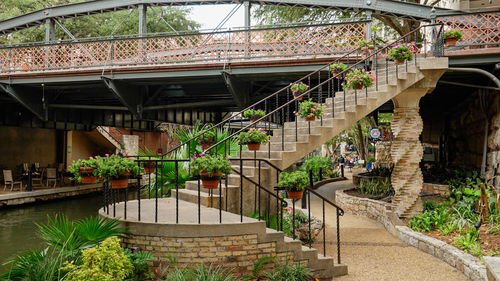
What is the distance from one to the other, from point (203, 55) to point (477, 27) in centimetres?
794

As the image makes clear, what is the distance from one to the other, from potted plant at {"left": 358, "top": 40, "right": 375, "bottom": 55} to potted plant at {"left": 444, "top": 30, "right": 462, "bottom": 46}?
6.08 feet

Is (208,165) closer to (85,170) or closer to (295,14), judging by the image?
(85,170)

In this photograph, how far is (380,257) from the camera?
662cm

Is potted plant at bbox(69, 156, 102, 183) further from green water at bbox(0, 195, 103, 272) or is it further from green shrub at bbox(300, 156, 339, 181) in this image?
green shrub at bbox(300, 156, 339, 181)

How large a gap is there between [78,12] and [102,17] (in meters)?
7.89

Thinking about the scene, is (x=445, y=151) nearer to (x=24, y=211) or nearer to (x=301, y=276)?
(x=301, y=276)

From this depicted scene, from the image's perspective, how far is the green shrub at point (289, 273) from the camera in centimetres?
495

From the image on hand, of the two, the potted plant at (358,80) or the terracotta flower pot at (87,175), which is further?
the potted plant at (358,80)

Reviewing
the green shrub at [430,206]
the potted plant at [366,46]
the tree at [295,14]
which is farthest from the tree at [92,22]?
the green shrub at [430,206]

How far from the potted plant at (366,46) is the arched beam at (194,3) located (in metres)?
2.12

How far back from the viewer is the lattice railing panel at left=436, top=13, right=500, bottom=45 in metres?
9.43

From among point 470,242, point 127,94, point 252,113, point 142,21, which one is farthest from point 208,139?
point 142,21

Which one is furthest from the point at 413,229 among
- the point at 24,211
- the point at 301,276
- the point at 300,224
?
the point at 24,211

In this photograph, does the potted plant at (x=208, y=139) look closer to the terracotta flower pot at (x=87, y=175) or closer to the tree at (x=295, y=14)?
the terracotta flower pot at (x=87, y=175)
